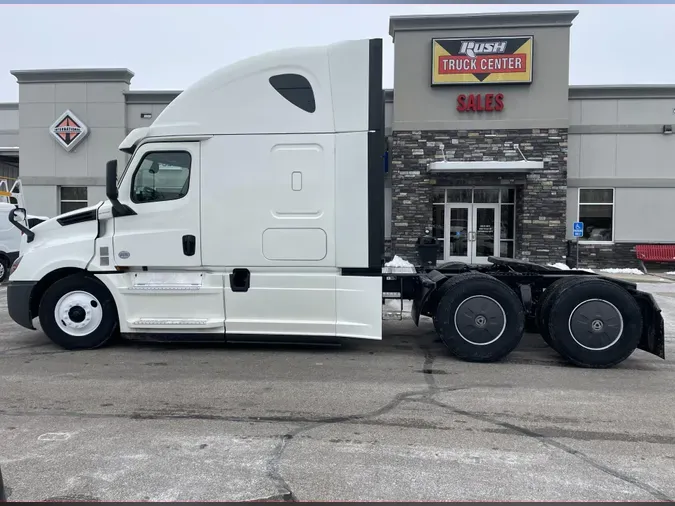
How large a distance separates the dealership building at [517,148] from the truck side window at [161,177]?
11.3 meters

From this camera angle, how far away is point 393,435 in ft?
14.3

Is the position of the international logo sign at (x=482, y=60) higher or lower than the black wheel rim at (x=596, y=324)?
higher

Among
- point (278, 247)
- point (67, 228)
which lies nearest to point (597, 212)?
point (278, 247)

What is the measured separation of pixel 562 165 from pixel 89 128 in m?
16.7

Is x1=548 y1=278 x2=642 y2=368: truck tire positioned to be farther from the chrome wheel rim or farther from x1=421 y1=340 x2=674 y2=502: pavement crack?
the chrome wheel rim

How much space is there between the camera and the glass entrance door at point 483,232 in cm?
1873

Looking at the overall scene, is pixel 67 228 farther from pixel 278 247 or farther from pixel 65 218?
pixel 278 247

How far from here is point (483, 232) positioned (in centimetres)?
1888

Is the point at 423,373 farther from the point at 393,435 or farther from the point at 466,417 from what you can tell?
the point at 393,435

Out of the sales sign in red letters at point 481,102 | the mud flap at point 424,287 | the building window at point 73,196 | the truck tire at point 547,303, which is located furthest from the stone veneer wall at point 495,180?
the building window at point 73,196

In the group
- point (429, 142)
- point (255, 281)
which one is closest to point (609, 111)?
point (429, 142)

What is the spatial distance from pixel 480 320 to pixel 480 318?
0.02 m

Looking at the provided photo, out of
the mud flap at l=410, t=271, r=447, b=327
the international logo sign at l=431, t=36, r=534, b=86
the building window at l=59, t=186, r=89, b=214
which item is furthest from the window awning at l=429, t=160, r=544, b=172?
the building window at l=59, t=186, r=89, b=214

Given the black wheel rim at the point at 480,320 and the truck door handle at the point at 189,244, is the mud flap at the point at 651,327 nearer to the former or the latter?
the black wheel rim at the point at 480,320
